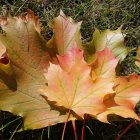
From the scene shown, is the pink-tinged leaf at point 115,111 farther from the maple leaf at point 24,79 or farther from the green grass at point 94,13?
the green grass at point 94,13

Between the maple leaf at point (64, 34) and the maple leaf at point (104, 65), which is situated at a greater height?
the maple leaf at point (64, 34)

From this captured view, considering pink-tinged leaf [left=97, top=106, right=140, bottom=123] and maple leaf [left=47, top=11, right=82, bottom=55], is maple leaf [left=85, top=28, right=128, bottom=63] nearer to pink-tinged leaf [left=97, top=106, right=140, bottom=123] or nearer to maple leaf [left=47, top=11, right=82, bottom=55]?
maple leaf [left=47, top=11, right=82, bottom=55]

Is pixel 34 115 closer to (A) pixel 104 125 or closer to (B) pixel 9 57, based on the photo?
(B) pixel 9 57

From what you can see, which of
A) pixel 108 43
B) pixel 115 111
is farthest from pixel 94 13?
pixel 115 111

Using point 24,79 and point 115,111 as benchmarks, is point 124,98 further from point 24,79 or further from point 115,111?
point 24,79

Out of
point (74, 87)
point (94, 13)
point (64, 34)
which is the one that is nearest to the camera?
point (74, 87)

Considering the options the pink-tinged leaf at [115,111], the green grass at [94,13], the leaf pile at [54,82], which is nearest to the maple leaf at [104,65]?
the leaf pile at [54,82]
